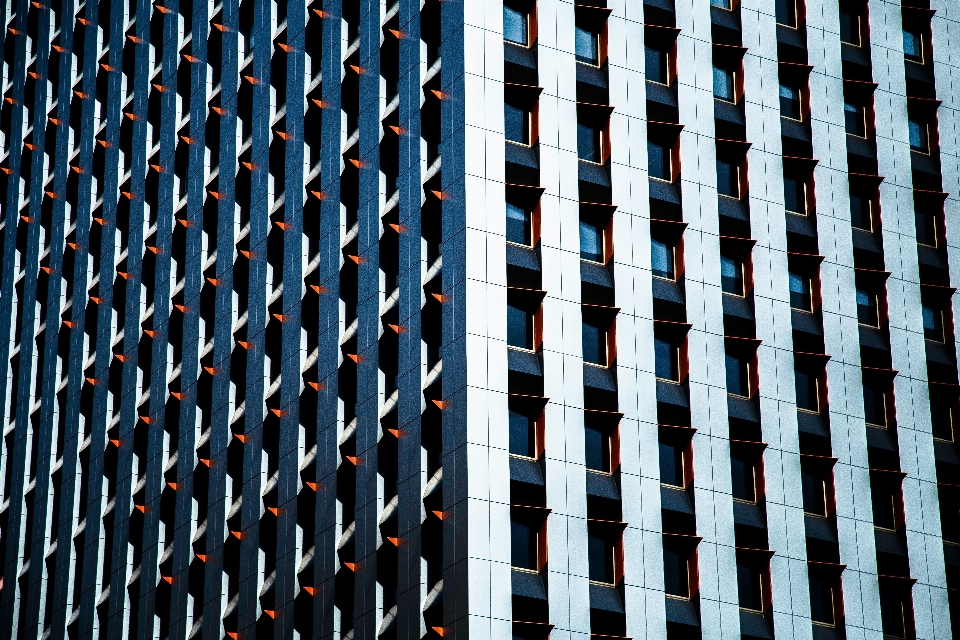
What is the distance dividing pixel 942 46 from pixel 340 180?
2425 centimetres

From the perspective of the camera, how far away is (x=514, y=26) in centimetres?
6700

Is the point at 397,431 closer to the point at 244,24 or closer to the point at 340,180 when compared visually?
the point at 340,180

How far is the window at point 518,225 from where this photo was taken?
63.8 metres

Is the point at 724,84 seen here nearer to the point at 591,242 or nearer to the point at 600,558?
the point at 591,242

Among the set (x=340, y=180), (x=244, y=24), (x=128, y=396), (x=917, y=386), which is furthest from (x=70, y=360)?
(x=917, y=386)

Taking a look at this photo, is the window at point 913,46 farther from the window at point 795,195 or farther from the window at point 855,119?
the window at point 795,195

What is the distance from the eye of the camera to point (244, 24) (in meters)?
83.0

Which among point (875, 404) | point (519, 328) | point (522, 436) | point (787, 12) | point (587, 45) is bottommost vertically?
point (522, 436)

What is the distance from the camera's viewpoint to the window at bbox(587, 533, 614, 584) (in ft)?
199

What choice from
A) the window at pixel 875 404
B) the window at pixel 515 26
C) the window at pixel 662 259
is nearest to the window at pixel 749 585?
the window at pixel 875 404

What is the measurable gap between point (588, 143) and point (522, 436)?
11548 mm

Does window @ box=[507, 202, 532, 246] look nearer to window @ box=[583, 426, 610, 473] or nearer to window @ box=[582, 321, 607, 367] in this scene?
window @ box=[582, 321, 607, 367]

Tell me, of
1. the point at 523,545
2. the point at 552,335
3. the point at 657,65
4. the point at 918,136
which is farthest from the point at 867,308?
the point at 523,545

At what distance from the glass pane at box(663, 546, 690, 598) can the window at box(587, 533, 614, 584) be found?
190cm
